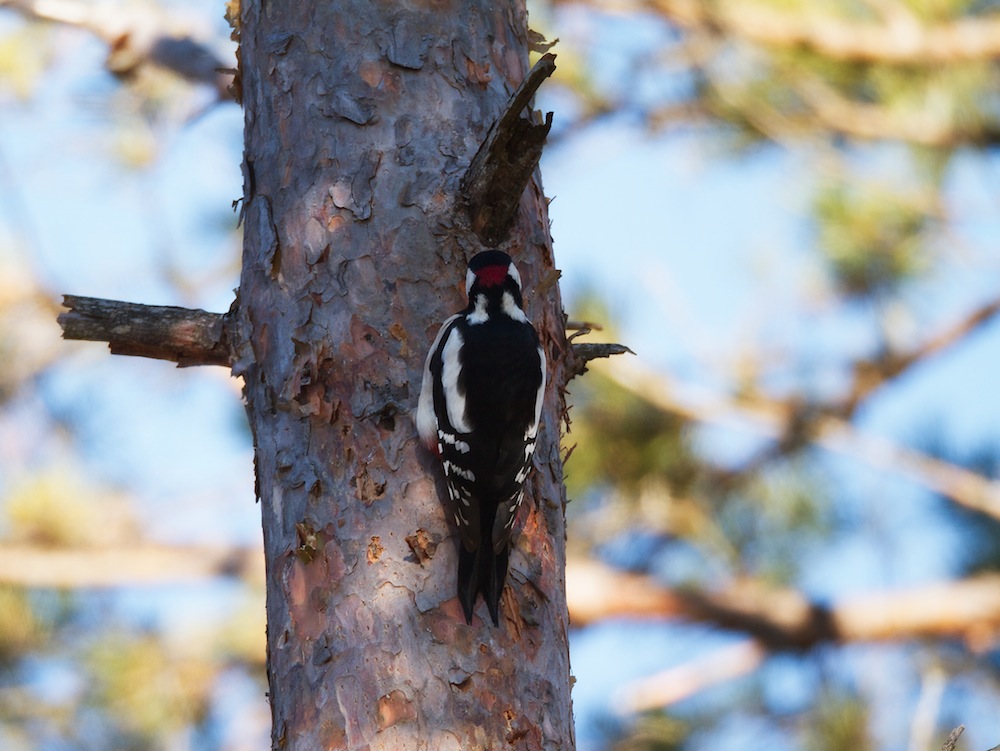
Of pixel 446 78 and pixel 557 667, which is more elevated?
pixel 446 78

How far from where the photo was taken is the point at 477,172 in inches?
78.5

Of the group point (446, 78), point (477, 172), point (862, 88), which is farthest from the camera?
point (862, 88)

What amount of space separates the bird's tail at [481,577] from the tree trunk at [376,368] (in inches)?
0.8

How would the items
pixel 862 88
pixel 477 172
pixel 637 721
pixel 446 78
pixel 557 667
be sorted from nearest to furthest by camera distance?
pixel 557 667
pixel 477 172
pixel 446 78
pixel 637 721
pixel 862 88

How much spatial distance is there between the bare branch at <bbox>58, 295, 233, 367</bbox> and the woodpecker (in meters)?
0.40

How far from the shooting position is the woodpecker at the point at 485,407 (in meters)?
1.87

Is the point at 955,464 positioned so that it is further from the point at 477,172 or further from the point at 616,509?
the point at 477,172

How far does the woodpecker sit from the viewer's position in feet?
6.13

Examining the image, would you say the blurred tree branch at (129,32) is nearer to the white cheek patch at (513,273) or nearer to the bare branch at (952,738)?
the white cheek patch at (513,273)

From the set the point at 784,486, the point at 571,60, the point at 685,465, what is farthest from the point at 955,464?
the point at 571,60

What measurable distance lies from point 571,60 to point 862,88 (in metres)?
1.26

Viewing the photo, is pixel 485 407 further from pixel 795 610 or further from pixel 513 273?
pixel 795 610

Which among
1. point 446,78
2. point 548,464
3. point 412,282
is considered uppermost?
point 446,78

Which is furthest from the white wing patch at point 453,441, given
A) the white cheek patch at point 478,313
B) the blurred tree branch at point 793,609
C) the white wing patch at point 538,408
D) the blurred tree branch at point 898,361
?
the blurred tree branch at point 898,361
